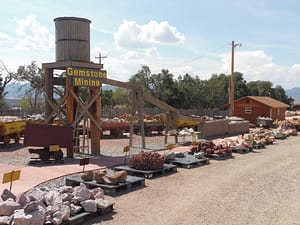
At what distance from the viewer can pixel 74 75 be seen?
49.9ft

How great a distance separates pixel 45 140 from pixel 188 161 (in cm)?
536

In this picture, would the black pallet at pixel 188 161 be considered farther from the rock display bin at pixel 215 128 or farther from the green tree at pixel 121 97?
the green tree at pixel 121 97

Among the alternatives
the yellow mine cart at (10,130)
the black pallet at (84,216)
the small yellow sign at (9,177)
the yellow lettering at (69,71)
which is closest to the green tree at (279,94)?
the yellow mine cart at (10,130)

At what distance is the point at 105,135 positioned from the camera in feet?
82.4

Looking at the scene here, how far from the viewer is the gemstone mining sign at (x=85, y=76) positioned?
49.6 feet

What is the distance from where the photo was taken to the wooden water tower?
50.5 ft

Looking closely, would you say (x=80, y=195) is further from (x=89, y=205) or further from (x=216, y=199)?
(x=216, y=199)

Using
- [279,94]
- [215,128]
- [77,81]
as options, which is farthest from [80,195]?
[279,94]

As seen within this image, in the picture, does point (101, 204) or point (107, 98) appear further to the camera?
point (107, 98)

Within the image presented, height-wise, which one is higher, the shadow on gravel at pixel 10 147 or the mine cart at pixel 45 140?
the mine cart at pixel 45 140

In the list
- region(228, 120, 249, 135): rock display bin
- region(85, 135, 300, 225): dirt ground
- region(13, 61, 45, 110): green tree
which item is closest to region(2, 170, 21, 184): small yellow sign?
region(85, 135, 300, 225): dirt ground

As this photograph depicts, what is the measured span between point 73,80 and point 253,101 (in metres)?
28.2

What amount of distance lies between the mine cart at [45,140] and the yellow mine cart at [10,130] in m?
4.91

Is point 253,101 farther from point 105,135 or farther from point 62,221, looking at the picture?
point 62,221
